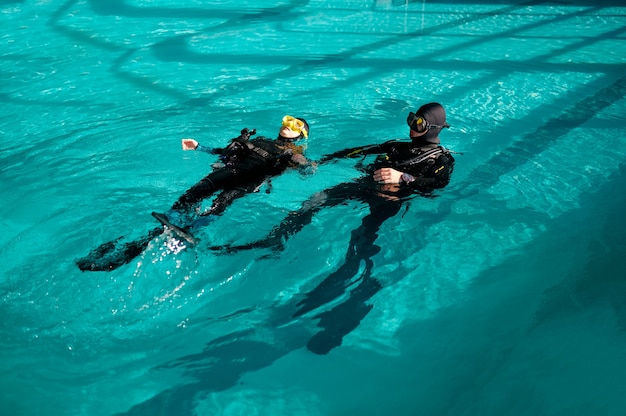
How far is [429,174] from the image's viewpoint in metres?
3.95

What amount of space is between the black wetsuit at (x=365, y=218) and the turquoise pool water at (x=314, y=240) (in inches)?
3.4

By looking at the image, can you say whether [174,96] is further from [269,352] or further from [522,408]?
[522,408]

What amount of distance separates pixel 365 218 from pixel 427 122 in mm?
778

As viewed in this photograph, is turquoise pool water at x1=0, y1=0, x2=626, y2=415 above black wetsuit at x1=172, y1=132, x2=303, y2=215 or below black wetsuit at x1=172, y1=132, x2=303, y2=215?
below

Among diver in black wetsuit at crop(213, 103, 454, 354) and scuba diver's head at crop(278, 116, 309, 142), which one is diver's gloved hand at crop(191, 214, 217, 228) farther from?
scuba diver's head at crop(278, 116, 309, 142)

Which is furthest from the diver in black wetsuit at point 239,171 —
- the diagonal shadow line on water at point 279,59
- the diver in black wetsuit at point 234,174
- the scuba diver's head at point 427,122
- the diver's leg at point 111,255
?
the diagonal shadow line on water at point 279,59

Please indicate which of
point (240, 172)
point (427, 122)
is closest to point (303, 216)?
point (240, 172)

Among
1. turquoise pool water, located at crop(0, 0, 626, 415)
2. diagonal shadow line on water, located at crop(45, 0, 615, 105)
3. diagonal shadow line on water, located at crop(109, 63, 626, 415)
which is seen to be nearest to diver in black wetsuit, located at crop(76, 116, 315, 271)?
turquoise pool water, located at crop(0, 0, 626, 415)

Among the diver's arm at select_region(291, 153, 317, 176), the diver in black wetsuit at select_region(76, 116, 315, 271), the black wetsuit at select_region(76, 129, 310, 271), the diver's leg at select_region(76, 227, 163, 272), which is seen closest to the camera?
the diver's leg at select_region(76, 227, 163, 272)

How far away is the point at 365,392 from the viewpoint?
3344mm

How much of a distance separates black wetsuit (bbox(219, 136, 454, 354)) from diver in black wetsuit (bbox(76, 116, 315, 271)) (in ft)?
1.01

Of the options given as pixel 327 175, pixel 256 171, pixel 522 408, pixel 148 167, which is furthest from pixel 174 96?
pixel 522 408

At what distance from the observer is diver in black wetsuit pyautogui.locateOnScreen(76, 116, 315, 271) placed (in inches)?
157

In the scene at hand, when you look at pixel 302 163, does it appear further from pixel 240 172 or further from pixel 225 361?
pixel 225 361
